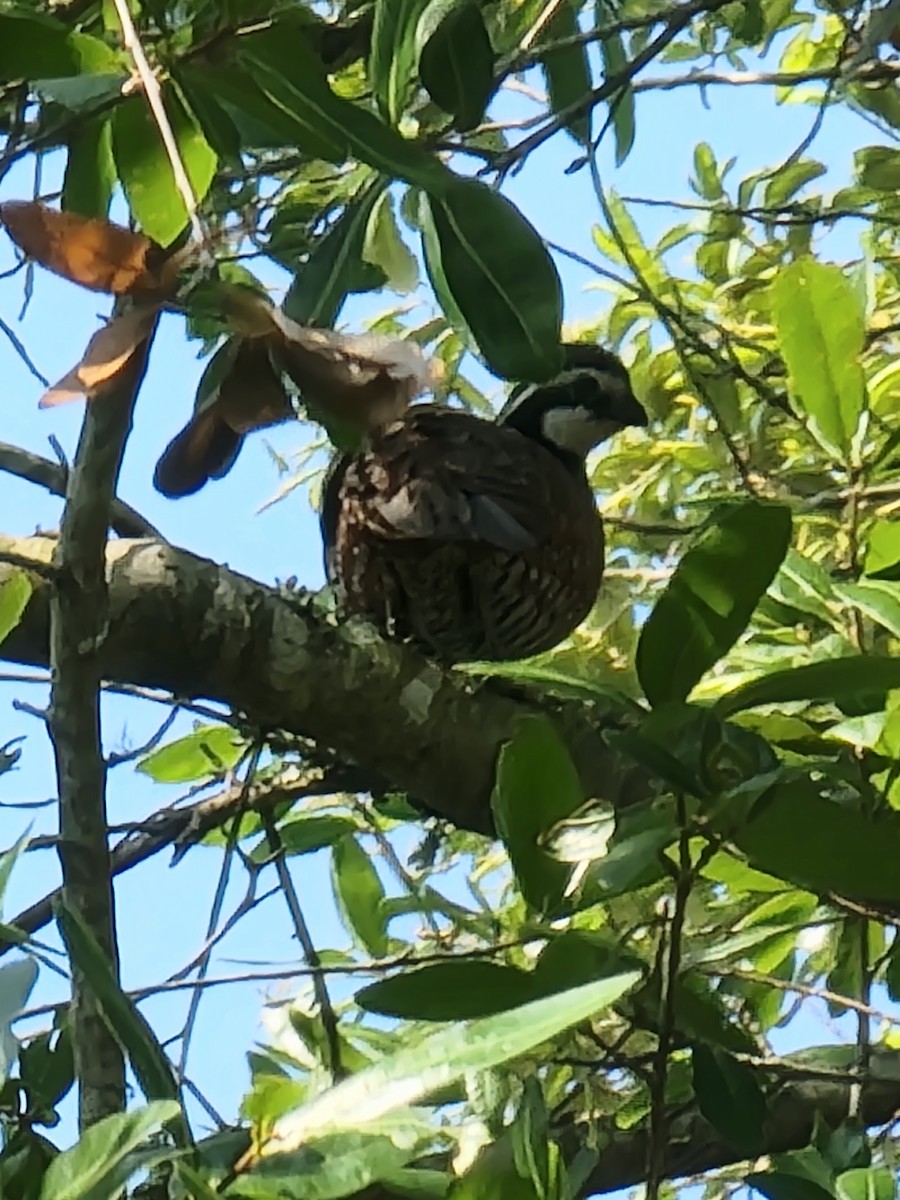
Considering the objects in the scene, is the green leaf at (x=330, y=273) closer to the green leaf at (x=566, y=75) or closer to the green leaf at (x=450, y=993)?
the green leaf at (x=450, y=993)

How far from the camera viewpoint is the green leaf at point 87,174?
1.12m

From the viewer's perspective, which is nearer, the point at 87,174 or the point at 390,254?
the point at 87,174

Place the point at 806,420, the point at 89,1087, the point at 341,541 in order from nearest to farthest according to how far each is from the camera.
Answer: the point at 89,1087
the point at 806,420
the point at 341,541

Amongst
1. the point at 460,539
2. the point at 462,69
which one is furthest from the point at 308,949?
the point at 460,539

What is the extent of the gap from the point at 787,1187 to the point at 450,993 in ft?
0.93

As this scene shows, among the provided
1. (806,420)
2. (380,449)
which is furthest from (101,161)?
(380,449)

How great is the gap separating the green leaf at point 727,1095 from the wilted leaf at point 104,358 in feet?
1.55

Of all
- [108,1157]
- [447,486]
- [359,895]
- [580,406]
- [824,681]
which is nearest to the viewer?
[108,1157]

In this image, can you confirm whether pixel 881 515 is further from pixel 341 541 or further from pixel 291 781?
pixel 341 541

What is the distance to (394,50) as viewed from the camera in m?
0.83

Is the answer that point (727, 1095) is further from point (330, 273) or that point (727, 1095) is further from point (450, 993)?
point (330, 273)

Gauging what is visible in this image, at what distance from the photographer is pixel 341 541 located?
1.97 meters

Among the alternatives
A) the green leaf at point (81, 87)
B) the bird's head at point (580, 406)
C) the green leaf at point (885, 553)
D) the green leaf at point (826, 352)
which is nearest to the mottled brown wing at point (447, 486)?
the bird's head at point (580, 406)

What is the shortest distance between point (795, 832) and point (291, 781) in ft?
3.02
